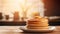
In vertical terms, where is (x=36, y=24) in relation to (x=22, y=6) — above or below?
below

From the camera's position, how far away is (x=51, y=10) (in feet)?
10.9

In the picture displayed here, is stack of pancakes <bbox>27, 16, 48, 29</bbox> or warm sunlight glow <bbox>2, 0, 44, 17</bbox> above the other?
warm sunlight glow <bbox>2, 0, 44, 17</bbox>

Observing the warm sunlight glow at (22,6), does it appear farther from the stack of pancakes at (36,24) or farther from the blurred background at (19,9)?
the stack of pancakes at (36,24)

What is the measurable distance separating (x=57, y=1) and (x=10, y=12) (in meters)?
0.99

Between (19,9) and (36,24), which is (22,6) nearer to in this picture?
(19,9)

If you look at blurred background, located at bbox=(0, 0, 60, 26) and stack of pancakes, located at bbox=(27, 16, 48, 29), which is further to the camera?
blurred background, located at bbox=(0, 0, 60, 26)

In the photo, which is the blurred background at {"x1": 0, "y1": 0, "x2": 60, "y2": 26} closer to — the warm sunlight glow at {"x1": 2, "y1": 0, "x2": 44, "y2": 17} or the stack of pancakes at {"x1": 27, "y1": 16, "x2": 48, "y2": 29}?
the warm sunlight glow at {"x1": 2, "y1": 0, "x2": 44, "y2": 17}

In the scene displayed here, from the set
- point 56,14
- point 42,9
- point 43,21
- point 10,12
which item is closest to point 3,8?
point 10,12

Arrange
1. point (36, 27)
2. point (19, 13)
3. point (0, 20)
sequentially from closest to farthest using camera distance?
point (36, 27), point (0, 20), point (19, 13)

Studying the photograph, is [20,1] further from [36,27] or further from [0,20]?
[36,27]

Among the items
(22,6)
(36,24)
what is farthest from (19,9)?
(36,24)

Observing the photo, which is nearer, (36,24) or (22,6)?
(36,24)

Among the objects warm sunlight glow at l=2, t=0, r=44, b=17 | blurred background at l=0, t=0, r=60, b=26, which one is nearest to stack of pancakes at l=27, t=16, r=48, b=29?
blurred background at l=0, t=0, r=60, b=26

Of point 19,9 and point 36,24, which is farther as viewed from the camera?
point 19,9
